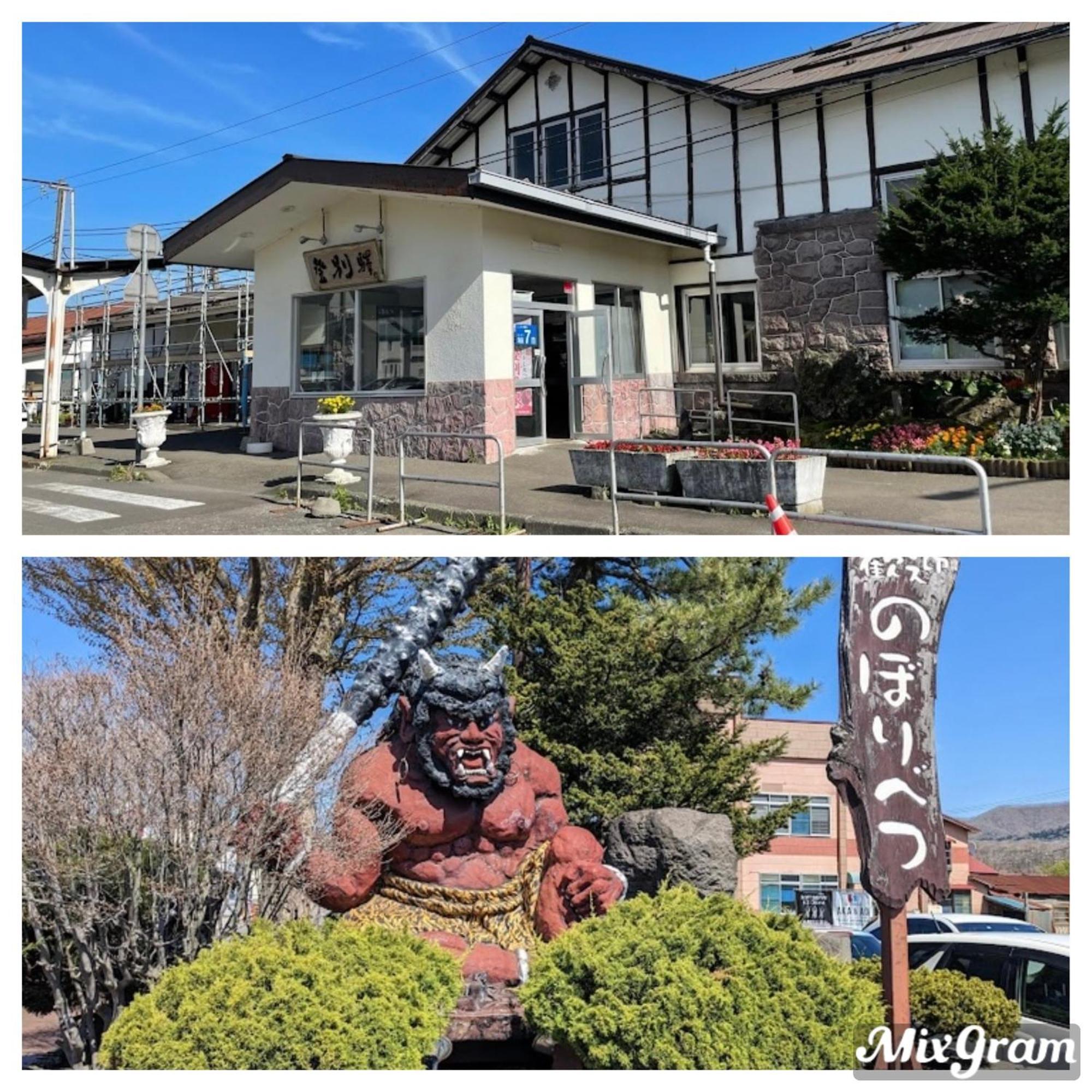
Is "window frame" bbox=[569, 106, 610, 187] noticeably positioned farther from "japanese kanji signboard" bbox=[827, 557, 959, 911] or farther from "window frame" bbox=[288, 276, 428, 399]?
"japanese kanji signboard" bbox=[827, 557, 959, 911]

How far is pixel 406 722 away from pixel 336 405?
6265 mm

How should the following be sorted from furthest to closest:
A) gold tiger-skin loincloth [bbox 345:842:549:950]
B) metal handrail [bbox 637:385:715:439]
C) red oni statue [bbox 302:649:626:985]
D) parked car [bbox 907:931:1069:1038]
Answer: metal handrail [bbox 637:385:715:439] → gold tiger-skin loincloth [bbox 345:842:549:950] → red oni statue [bbox 302:649:626:985] → parked car [bbox 907:931:1069:1038]

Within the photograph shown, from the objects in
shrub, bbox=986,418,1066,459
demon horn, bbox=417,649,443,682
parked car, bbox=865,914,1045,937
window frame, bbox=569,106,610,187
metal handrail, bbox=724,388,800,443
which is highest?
window frame, bbox=569,106,610,187

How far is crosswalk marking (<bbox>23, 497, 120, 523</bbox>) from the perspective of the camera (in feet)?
33.7

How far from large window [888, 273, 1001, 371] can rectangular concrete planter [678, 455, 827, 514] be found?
6.49m

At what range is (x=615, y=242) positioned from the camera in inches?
637

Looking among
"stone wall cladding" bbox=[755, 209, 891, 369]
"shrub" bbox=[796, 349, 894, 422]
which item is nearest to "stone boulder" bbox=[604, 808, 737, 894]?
"shrub" bbox=[796, 349, 894, 422]

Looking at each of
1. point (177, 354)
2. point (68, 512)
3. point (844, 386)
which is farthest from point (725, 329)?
point (177, 354)

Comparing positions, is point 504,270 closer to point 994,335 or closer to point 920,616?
point 994,335

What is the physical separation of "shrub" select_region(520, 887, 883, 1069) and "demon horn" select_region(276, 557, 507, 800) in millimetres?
2282

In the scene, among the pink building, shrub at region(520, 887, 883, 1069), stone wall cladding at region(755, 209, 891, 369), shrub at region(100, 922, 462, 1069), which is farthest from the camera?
stone wall cladding at region(755, 209, 891, 369)

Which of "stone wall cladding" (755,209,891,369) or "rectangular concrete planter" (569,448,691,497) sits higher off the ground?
"stone wall cladding" (755,209,891,369)

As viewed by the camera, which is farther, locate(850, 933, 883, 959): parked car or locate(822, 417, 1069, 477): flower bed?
locate(822, 417, 1069, 477): flower bed

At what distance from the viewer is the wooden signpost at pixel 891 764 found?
642 cm
